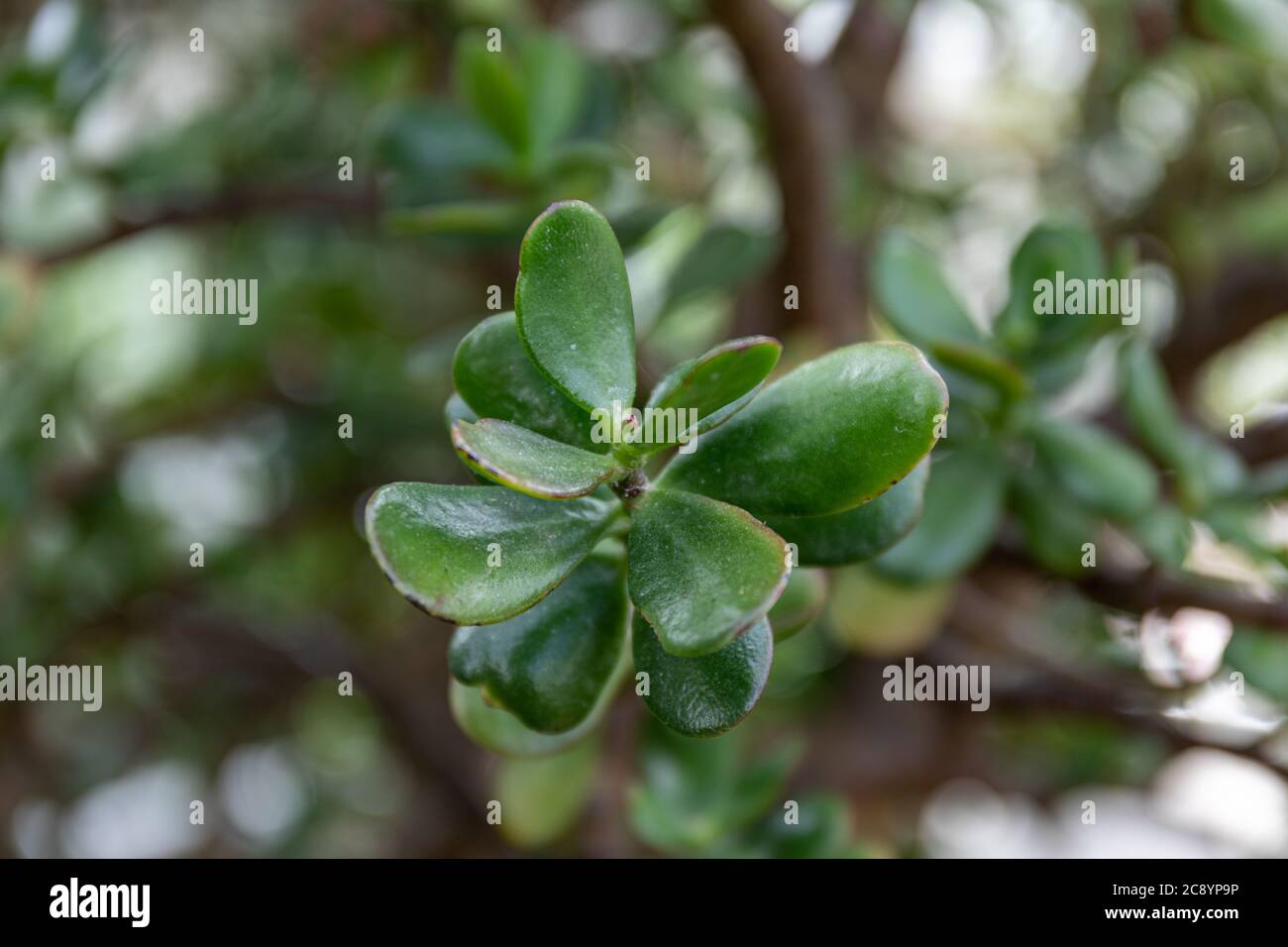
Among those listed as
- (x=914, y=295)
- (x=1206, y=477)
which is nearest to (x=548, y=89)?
(x=914, y=295)

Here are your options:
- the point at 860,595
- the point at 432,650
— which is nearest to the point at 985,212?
the point at 860,595

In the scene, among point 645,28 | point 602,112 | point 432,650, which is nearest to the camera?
point 602,112

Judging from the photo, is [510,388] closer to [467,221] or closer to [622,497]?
[622,497]

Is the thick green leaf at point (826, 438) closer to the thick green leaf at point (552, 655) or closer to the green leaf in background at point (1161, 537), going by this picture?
the thick green leaf at point (552, 655)

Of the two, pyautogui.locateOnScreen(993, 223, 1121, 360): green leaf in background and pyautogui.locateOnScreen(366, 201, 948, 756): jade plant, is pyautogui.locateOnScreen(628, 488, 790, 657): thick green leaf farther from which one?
pyautogui.locateOnScreen(993, 223, 1121, 360): green leaf in background

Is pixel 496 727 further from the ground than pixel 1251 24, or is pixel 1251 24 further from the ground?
pixel 1251 24

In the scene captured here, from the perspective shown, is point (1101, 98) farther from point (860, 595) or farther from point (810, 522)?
point (810, 522)
